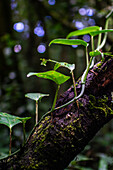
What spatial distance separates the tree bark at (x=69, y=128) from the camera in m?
0.52

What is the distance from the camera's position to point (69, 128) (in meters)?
0.55

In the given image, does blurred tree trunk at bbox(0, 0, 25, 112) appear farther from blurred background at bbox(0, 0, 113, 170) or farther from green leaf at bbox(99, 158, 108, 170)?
green leaf at bbox(99, 158, 108, 170)

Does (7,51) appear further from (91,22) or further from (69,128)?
(69,128)

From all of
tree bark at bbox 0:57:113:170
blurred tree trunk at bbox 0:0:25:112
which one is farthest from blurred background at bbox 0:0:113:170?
tree bark at bbox 0:57:113:170

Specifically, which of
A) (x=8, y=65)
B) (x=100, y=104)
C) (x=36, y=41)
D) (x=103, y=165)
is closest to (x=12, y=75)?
(x=8, y=65)

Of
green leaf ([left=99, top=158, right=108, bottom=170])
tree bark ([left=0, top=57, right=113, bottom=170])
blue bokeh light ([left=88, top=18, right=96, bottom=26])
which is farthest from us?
blue bokeh light ([left=88, top=18, right=96, bottom=26])

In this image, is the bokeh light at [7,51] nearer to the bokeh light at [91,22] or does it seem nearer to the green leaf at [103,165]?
the bokeh light at [91,22]

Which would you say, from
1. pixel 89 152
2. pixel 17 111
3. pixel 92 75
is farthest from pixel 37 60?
pixel 92 75

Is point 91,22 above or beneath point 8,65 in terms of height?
above

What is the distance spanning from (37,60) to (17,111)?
146 centimetres

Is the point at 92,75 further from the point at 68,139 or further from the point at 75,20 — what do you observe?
the point at 75,20

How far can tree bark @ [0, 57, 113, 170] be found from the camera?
1.71 feet

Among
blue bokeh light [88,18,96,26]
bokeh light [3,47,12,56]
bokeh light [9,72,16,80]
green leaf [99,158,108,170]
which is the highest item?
blue bokeh light [88,18,96,26]

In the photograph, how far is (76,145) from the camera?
21.3 inches
